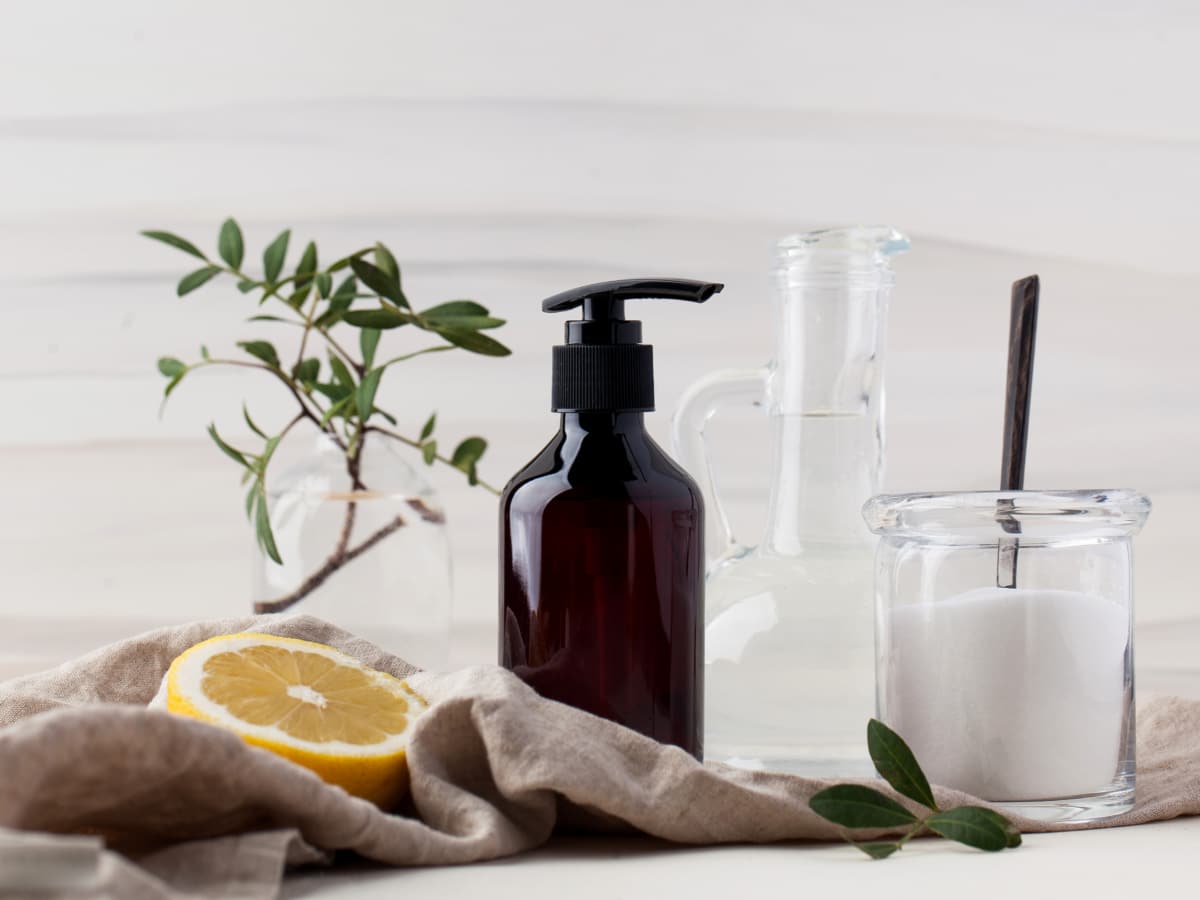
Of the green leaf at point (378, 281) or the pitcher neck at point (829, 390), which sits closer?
the pitcher neck at point (829, 390)

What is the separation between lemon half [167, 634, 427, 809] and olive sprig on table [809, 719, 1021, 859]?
0.50ft

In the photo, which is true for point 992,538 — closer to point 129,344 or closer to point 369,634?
point 369,634

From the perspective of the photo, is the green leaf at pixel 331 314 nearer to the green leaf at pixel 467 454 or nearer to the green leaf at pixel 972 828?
the green leaf at pixel 467 454

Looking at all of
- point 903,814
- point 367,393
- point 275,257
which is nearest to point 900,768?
point 903,814

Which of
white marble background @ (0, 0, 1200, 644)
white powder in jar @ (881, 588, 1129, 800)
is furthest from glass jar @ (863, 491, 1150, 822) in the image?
white marble background @ (0, 0, 1200, 644)

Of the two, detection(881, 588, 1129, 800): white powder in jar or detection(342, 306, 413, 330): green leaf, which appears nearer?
detection(881, 588, 1129, 800): white powder in jar

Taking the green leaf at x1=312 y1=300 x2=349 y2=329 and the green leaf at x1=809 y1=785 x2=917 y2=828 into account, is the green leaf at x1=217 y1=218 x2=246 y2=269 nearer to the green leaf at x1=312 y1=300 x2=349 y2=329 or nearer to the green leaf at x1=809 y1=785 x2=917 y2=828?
the green leaf at x1=312 y1=300 x2=349 y2=329

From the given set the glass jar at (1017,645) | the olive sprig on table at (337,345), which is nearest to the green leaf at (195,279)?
the olive sprig on table at (337,345)

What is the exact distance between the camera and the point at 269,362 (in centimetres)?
74

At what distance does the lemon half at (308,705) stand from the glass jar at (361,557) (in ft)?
0.59

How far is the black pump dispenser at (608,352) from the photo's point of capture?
52 cm

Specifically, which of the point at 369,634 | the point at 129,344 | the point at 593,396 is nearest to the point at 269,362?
the point at 369,634

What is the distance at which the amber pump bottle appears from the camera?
1.65 ft

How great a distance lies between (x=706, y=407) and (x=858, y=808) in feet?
0.72
